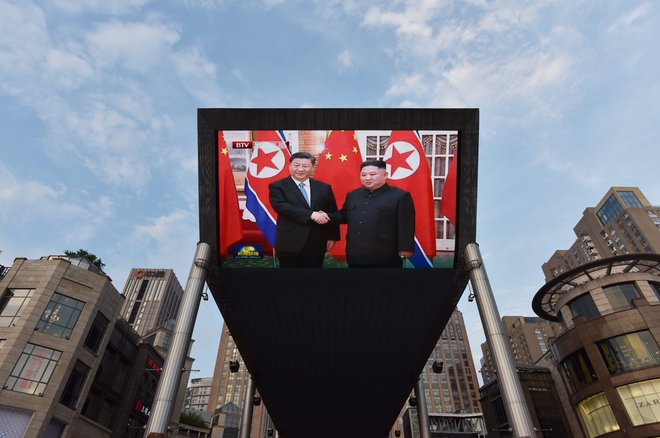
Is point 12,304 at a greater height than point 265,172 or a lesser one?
lesser

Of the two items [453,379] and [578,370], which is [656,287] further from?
[453,379]

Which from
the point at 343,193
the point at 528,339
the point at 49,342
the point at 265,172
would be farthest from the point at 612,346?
the point at 528,339

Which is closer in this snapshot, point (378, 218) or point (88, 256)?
point (378, 218)

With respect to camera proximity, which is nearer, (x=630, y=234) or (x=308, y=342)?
(x=308, y=342)

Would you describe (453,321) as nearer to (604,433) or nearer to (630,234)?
(630,234)

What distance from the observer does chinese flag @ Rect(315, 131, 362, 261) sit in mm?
22969

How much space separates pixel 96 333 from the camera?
115 ft

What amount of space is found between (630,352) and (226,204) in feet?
116

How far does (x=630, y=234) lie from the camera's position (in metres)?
105

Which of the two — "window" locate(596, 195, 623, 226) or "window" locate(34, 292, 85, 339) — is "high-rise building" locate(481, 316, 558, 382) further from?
"window" locate(34, 292, 85, 339)

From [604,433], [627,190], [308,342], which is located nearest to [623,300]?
[604,433]

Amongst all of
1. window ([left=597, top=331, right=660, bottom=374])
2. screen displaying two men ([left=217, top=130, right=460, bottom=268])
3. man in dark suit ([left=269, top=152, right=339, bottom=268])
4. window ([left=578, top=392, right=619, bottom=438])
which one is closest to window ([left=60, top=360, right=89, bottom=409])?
screen displaying two men ([left=217, top=130, right=460, bottom=268])

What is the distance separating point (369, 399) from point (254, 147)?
3256 cm

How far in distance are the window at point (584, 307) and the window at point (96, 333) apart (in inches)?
1758
